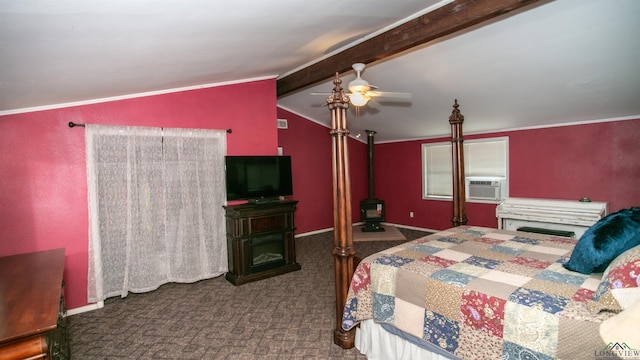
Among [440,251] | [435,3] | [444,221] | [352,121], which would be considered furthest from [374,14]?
[444,221]

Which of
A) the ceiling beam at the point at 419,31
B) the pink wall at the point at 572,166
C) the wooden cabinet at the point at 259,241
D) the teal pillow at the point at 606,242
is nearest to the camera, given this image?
the teal pillow at the point at 606,242

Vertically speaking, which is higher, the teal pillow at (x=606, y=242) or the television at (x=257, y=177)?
the television at (x=257, y=177)

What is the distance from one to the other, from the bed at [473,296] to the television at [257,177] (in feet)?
6.92

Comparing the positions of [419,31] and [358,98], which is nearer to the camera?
[419,31]

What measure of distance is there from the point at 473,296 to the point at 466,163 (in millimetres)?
4923

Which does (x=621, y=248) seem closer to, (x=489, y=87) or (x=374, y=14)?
(x=374, y=14)

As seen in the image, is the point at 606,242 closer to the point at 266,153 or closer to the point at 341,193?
the point at 341,193

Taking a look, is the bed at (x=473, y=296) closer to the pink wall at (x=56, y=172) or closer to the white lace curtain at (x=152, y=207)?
the white lace curtain at (x=152, y=207)

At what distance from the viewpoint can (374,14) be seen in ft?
8.95

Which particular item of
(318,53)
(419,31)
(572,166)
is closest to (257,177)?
(318,53)

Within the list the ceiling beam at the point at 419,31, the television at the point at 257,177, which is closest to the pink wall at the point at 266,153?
the television at the point at 257,177

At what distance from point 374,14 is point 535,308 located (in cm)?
246

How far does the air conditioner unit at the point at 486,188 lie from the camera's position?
565 centimetres

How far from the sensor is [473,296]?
69.5 inches
